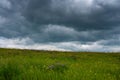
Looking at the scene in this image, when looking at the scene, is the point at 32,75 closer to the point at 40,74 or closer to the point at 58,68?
the point at 40,74

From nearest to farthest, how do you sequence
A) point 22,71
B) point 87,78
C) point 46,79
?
point 46,79 → point 87,78 → point 22,71

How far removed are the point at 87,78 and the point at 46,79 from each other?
1.69m

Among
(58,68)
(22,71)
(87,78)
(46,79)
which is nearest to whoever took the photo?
(46,79)

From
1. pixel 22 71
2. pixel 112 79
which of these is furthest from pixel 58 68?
pixel 112 79

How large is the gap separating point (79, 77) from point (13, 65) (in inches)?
113

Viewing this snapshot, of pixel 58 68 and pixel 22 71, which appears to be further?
pixel 58 68

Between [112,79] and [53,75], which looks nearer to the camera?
[53,75]

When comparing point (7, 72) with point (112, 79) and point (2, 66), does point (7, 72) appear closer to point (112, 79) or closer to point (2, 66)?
point (2, 66)

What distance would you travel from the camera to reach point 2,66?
11.0 metres

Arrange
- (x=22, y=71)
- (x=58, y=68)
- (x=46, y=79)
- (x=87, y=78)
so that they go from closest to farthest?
(x=46, y=79) → (x=87, y=78) → (x=22, y=71) → (x=58, y=68)

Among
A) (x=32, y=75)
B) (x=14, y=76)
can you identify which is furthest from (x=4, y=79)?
(x=32, y=75)

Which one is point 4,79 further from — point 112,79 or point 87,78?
point 112,79

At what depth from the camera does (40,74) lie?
1010cm

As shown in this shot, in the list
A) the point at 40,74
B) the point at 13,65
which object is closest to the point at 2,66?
the point at 13,65
